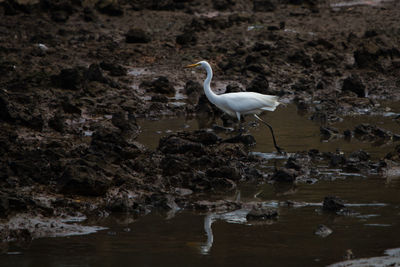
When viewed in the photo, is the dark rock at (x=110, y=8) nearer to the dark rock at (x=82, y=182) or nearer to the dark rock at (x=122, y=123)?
the dark rock at (x=122, y=123)

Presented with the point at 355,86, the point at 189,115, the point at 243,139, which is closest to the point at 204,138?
the point at 243,139

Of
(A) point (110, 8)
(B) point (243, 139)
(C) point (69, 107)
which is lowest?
(B) point (243, 139)

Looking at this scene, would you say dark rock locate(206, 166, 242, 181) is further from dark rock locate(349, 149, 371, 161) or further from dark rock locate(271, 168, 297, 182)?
dark rock locate(349, 149, 371, 161)

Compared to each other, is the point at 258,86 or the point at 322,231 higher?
the point at 258,86

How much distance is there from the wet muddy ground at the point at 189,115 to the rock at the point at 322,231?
59mm

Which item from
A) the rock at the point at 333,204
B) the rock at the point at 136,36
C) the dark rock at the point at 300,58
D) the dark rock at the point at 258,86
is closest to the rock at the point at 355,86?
the dark rock at the point at 258,86

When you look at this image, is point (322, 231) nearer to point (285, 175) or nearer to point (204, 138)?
point (285, 175)

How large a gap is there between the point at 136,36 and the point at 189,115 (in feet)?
20.5

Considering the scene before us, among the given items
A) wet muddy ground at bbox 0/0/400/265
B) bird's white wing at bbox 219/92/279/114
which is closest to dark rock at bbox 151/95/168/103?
wet muddy ground at bbox 0/0/400/265

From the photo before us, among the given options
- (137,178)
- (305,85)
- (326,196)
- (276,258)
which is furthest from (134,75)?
(276,258)

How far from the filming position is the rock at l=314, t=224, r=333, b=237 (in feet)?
27.5

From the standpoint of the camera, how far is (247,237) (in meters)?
8.38

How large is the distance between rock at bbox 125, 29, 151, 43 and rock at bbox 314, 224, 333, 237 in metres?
15.3

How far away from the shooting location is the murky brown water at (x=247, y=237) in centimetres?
765
